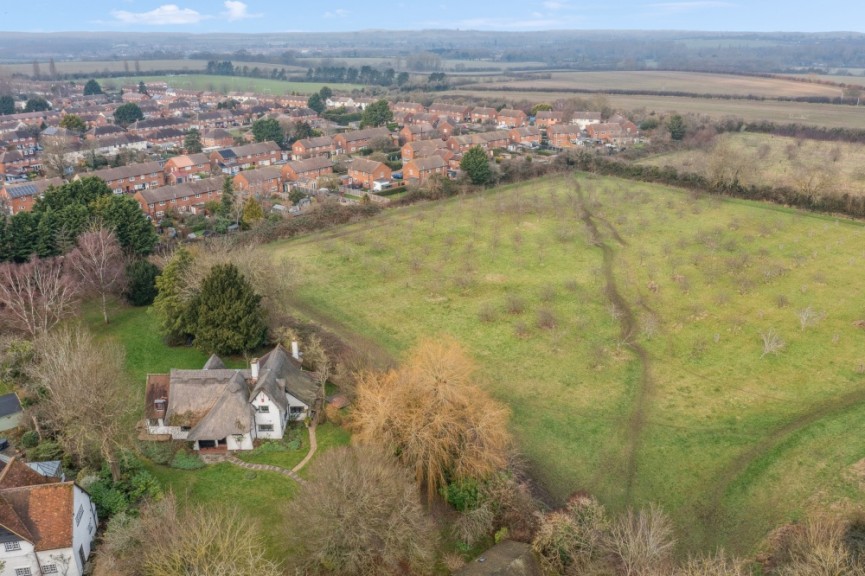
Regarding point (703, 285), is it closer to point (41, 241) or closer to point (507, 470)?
point (507, 470)

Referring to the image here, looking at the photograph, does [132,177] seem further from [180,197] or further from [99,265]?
[99,265]

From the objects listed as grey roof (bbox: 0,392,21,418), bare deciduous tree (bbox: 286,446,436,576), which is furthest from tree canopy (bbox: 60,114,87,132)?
bare deciduous tree (bbox: 286,446,436,576)

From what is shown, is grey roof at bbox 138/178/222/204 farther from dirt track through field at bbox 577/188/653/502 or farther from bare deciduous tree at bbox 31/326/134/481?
dirt track through field at bbox 577/188/653/502

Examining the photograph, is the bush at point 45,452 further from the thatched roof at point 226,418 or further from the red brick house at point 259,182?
the red brick house at point 259,182

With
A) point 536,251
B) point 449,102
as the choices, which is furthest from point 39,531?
point 449,102

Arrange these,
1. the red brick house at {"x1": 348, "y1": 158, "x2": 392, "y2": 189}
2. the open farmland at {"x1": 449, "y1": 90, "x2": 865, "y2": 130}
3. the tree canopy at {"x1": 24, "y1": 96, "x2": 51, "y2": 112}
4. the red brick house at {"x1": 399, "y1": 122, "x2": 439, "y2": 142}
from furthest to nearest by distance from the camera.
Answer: the tree canopy at {"x1": 24, "y1": 96, "x2": 51, "y2": 112}
the open farmland at {"x1": 449, "y1": 90, "x2": 865, "y2": 130}
the red brick house at {"x1": 399, "y1": 122, "x2": 439, "y2": 142}
the red brick house at {"x1": 348, "y1": 158, "x2": 392, "y2": 189}

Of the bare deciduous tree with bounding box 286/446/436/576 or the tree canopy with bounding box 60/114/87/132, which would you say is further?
the tree canopy with bounding box 60/114/87/132

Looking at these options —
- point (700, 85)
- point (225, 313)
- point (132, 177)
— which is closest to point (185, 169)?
point (132, 177)
